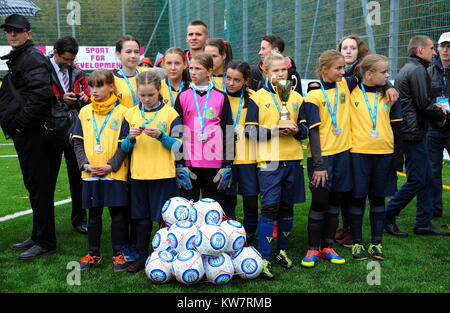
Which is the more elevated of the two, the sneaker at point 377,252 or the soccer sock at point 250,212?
the soccer sock at point 250,212

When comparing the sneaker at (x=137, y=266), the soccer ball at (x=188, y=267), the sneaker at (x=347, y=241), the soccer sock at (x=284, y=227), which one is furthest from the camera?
the sneaker at (x=347, y=241)

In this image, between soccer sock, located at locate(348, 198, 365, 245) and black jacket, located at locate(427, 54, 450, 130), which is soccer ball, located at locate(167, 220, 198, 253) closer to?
soccer sock, located at locate(348, 198, 365, 245)

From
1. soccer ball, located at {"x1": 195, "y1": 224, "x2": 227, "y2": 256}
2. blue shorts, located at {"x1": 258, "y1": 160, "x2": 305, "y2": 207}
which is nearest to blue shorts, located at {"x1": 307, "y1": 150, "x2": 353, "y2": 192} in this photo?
blue shorts, located at {"x1": 258, "y1": 160, "x2": 305, "y2": 207}

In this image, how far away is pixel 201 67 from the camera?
13.3 ft

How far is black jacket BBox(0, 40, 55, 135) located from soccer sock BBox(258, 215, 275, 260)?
2257 mm

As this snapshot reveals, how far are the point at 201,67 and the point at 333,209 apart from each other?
1804 mm

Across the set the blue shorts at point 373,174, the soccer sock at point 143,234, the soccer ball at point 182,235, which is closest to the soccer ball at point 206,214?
the soccer ball at point 182,235

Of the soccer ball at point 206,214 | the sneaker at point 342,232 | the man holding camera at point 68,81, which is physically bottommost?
the sneaker at point 342,232

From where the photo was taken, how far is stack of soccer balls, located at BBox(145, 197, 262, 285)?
3684 millimetres

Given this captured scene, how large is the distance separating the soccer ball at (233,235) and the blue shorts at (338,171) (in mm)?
830

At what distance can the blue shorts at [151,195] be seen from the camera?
407cm

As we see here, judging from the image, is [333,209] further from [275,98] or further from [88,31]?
[88,31]

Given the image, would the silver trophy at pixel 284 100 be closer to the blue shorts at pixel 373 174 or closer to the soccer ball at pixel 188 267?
the blue shorts at pixel 373 174

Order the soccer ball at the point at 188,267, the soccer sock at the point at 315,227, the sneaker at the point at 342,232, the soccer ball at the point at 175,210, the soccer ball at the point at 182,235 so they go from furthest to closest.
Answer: the sneaker at the point at 342,232 → the soccer sock at the point at 315,227 → the soccer ball at the point at 175,210 → the soccer ball at the point at 182,235 → the soccer ball at the point at 188,267
